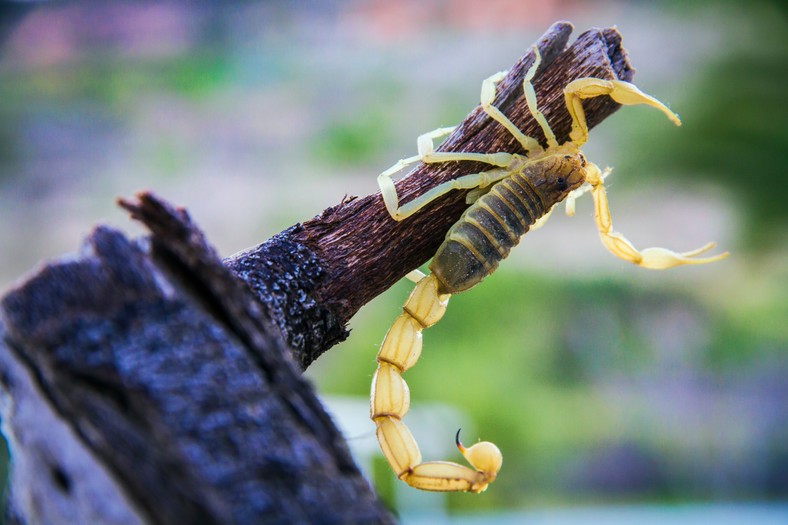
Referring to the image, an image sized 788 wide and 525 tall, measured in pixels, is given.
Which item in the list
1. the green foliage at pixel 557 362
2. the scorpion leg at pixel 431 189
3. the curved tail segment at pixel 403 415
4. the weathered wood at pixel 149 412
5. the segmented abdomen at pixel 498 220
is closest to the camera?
the weathered wood at pixel 149 412

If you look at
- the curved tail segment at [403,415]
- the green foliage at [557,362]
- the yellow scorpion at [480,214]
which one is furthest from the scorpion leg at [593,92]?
the green foliage at [557,362]

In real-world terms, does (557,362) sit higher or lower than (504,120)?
higher

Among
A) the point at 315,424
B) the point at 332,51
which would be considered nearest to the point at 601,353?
the point at 332,51

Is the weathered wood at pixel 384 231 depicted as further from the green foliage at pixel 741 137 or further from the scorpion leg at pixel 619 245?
the green foliage at pixel 741 137

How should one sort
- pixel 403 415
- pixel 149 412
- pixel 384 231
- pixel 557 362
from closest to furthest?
pixel 149 412, pixel 384 231, pixel 403 415, pixel 557 362

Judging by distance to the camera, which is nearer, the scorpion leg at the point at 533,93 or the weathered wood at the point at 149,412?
the weathered wood at the point at 149,412

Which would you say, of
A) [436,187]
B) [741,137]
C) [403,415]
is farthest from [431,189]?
[741,137]

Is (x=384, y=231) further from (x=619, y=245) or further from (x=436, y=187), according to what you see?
(x=619, y=245)

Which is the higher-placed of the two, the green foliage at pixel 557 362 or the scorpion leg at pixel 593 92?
the green foliage at pixel 557 362
